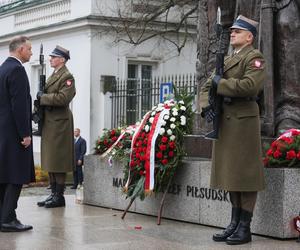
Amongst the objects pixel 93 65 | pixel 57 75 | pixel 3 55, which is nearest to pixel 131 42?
pixel 93 65

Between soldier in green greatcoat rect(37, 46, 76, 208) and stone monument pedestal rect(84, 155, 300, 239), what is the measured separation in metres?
0.44

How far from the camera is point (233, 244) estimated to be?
721cm

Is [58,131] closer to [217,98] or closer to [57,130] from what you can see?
[57,130]

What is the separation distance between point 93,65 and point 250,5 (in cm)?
1487

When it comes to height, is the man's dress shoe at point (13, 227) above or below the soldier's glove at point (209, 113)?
below

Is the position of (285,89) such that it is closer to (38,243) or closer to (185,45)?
(38,243)

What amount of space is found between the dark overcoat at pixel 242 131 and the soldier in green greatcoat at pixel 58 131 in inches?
132

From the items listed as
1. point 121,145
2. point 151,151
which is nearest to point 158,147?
point 151,151

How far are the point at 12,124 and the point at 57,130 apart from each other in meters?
2.31

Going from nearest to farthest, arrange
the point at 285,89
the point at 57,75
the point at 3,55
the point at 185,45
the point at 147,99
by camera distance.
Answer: the point at 285,89
the point at 57,75
the point at 147,99
the point at 185,45
the point at 3,55

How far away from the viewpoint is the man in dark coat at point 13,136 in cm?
786

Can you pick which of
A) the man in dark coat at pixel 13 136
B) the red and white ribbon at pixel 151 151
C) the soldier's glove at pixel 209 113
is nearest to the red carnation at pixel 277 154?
the soldier's glove at pixel 209 113

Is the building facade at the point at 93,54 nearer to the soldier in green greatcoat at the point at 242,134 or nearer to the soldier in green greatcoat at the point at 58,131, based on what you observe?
the soldier in green greatcoat at the point at 58,131

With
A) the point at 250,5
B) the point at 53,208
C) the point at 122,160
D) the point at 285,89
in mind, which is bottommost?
the point at 53,208
